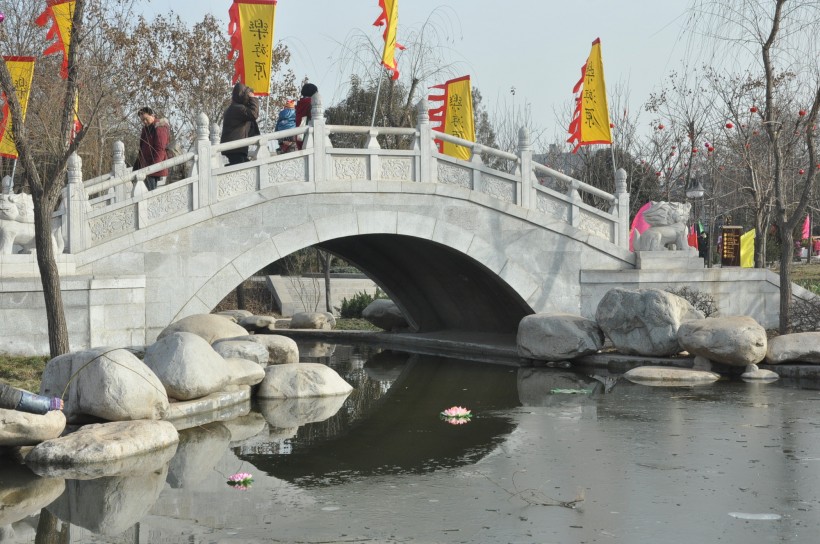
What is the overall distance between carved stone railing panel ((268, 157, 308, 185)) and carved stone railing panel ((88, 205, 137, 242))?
1932 millimetres

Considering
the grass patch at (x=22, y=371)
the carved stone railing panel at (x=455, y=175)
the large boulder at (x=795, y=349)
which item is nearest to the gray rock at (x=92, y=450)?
the grass patch at (x=22, y=371)

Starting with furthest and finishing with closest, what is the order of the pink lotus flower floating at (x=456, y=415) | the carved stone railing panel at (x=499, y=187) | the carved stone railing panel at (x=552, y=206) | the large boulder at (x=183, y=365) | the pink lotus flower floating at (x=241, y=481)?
1. the carved stone railing panel at (x=552, y=206)
2. the carved stone railing panel at (x=499, y=187)
3. the pink lotus flower floating at (x=456, y=415)
4. the large boulder at (x=183, y=365)
5. the pink lotus flower floating at (x=241, y=481)

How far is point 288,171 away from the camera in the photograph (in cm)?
1409

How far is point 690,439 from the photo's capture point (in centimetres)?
898

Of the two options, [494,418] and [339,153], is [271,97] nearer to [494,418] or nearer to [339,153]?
[339,153]

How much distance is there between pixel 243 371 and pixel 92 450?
11.1 feet

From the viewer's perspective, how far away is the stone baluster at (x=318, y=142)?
1409 cm

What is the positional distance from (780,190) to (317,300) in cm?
1346

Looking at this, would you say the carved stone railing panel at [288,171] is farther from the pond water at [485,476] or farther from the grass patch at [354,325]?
the grass patch at [354,325]

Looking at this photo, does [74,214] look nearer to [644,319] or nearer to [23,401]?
[23,401]

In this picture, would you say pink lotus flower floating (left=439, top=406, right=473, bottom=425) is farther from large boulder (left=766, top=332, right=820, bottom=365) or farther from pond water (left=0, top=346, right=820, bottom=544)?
large boulder (left=766, top=332, right=820, bottom=365)

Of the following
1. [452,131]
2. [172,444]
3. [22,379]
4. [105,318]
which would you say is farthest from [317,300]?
[172,444]

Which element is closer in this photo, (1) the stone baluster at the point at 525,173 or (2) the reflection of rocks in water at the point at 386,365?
(2) the reflection of rocks in water at the point at 386,365

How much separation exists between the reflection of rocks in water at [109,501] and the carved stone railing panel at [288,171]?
6.86 m
